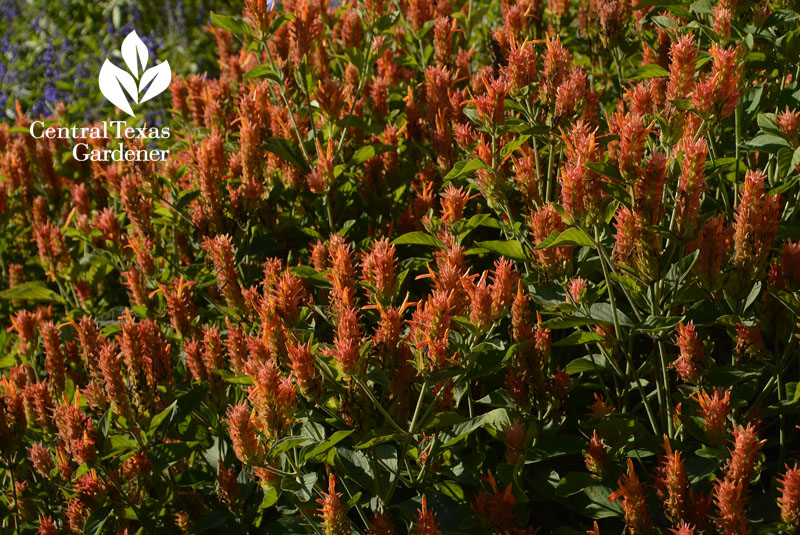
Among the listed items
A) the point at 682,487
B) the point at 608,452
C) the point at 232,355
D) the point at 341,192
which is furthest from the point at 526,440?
the point at 341,192

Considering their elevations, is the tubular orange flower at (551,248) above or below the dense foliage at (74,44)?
→ below

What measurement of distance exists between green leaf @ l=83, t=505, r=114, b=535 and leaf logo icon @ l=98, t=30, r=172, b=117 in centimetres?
210

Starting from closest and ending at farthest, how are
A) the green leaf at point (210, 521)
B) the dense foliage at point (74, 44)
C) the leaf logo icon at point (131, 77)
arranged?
the green leaf at point (210, 521)
the leaf logo icon at point (131, 77)
the dense foliage at point (74, 44)

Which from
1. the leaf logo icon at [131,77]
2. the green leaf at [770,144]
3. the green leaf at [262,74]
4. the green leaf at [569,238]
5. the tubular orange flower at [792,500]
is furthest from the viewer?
the leaf logo icon at [131,77]

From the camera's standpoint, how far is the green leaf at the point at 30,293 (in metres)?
3.11

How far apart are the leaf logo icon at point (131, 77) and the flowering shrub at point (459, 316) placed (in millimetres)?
837

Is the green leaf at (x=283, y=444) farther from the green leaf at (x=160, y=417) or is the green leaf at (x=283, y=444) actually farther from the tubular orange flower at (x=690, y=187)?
the tubular orange flower at (x=690, y=187)

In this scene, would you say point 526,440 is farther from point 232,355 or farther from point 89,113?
point 89,113

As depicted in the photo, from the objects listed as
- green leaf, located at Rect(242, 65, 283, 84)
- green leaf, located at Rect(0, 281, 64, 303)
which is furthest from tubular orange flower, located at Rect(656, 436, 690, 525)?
green leaf, located at Rect(0, 281, 64, 303)

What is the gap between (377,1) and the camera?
272cm

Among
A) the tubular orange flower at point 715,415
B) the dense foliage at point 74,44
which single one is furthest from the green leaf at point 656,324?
the dense foliage at point 74,44

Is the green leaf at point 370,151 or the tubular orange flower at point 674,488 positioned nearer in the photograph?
the tubular orange flower at point 674,488

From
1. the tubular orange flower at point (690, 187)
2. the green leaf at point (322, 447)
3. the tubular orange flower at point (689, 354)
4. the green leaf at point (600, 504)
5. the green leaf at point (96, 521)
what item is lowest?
the green leaf at point (96, 521)

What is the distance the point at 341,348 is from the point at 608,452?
30.4 inches
